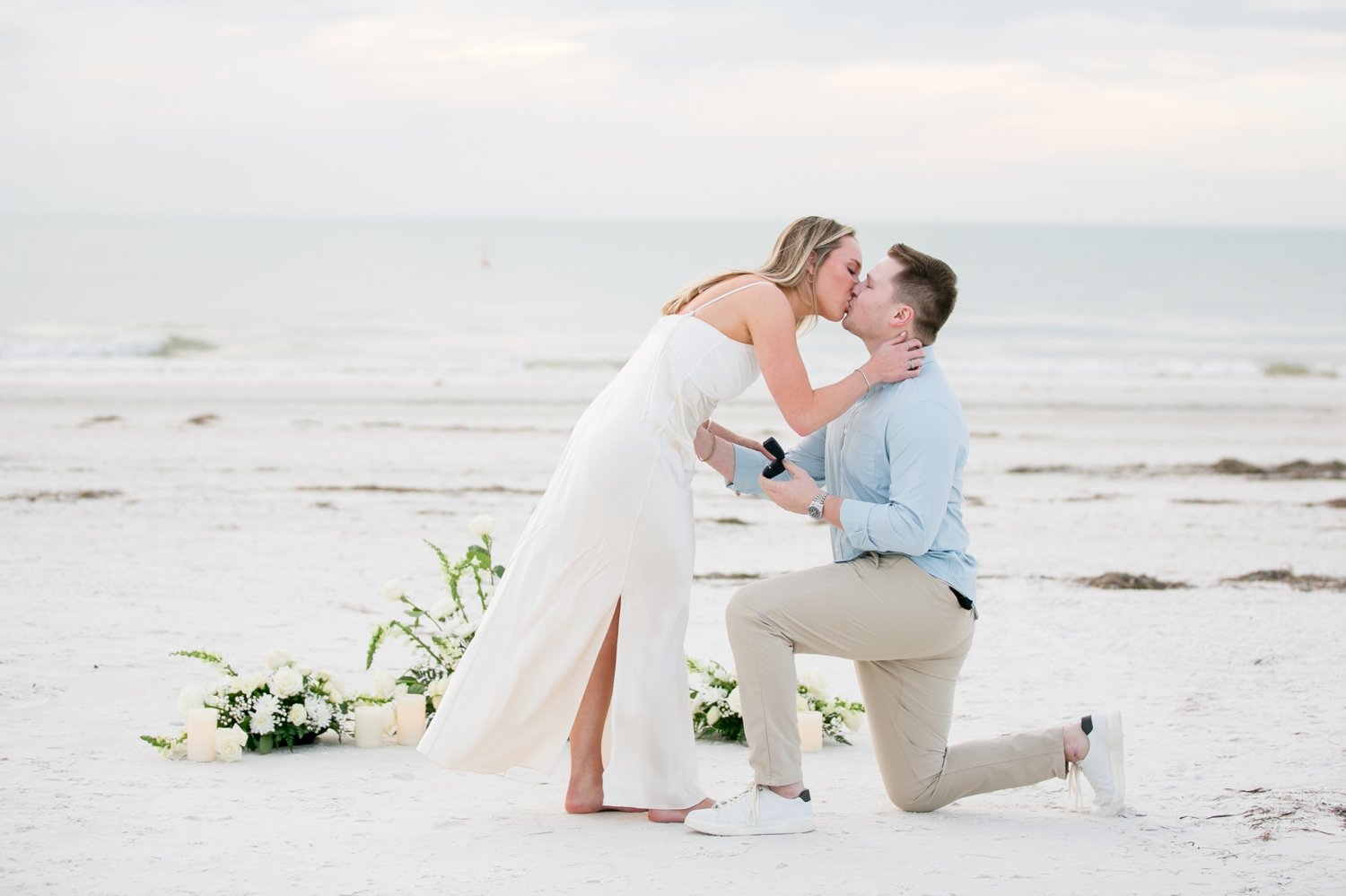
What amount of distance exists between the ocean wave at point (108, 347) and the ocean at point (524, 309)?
0.33 feet

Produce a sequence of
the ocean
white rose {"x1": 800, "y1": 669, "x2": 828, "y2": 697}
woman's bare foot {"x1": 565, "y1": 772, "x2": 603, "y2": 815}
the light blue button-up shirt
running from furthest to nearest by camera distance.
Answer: the ocean, white rose {"x1": 800, "y1": 669, "x2": 828, "y2": 697}, woman's bare foot {"x1": 565, "y1": 772, "x2": 603, "y2": 815}, the light blue button-up shirt

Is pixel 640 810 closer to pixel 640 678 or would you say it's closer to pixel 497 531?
pixel 640 678

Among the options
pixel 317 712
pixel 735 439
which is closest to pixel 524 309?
pixel 317 712

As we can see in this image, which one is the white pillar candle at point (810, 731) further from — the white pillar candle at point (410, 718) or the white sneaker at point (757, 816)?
the white pillar candle at point (410, 718)

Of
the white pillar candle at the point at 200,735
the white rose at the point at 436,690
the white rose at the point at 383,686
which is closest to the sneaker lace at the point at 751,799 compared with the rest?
the white rose at the point at 436,690

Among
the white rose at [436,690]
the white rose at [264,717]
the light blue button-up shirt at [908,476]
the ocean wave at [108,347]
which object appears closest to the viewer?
the light blue button-up shirt at [908,476]

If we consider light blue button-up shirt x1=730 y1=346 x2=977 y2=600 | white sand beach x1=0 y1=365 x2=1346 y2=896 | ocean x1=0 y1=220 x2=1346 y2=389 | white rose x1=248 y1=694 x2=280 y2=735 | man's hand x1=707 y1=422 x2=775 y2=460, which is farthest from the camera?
ocean x1=0 y1=220 x2=1346 y2=389

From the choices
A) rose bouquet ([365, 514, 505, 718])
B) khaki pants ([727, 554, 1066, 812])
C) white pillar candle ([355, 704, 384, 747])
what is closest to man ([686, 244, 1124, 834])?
khaki pants ([727, 554, 1066, 812])

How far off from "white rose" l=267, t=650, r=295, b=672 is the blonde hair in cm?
215

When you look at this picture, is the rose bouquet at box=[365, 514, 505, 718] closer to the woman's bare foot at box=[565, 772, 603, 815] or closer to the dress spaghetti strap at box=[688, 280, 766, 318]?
the woman's bare foot at box=[565, 772, 603, 815]

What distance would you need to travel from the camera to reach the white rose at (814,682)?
5465 mm

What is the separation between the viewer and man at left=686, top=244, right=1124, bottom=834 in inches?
164

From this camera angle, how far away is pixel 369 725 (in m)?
5.24

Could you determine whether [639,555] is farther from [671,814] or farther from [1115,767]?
[1115,767]
